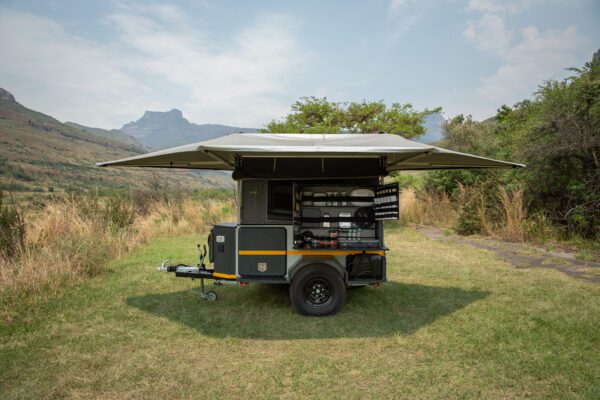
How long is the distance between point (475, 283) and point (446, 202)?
302 inches

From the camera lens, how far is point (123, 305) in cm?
524

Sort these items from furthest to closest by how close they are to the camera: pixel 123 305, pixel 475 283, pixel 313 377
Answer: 1. pixel 475 283
2. pixel 123 305
3. pixel 313 377

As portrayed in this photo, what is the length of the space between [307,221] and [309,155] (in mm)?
947

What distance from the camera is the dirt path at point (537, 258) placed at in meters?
6.50

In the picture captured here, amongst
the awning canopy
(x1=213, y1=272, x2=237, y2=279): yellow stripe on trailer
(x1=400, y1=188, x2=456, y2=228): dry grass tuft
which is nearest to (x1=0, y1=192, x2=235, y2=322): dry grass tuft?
the awning canopy

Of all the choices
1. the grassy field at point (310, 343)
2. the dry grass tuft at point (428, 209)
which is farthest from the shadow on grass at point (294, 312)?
the dry grass tuft at point (428, 209)

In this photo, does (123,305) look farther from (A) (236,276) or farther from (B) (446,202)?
(B) (446,202)

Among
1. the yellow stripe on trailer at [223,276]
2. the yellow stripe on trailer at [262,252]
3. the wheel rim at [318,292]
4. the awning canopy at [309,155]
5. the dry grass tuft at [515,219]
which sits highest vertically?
the awning canopy at [309,155]

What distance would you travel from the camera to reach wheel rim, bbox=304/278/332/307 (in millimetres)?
4851

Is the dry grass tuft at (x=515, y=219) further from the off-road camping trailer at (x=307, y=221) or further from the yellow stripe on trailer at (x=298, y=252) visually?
the yellow stripe on trailer at (x=298, y=252)

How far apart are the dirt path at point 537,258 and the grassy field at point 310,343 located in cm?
63

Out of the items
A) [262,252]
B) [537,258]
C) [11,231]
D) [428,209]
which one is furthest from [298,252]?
[428,209]

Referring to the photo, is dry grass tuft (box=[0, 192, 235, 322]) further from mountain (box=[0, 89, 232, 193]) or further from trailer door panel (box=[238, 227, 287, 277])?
mountain (box=[0, 89, 232, 193])

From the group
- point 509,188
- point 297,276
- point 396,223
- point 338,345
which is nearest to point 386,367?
point 338,345
